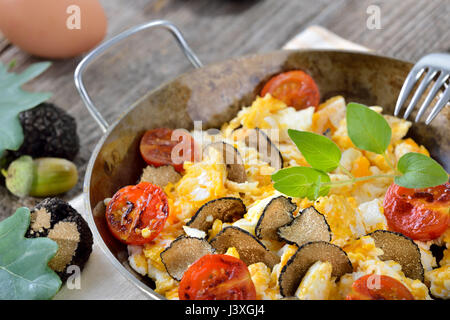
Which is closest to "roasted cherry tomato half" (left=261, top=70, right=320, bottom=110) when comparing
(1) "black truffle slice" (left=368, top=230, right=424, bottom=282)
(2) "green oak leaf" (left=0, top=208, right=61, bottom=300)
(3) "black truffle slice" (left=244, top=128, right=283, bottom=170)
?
(3) "black truffle slice" (left=244, top=128, right=283, bottom=170)

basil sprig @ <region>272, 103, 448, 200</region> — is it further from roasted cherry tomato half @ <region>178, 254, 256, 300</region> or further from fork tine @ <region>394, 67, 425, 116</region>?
fork tine @ <region>394, 67, 425, 116</region>

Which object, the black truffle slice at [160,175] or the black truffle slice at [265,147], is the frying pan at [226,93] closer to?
the black truffle slice at [160,175]

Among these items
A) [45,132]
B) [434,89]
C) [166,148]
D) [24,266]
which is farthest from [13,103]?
[434,89]

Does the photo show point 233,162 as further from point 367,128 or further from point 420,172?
point 420,172

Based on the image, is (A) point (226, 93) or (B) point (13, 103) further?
(B) point (13, 103)
